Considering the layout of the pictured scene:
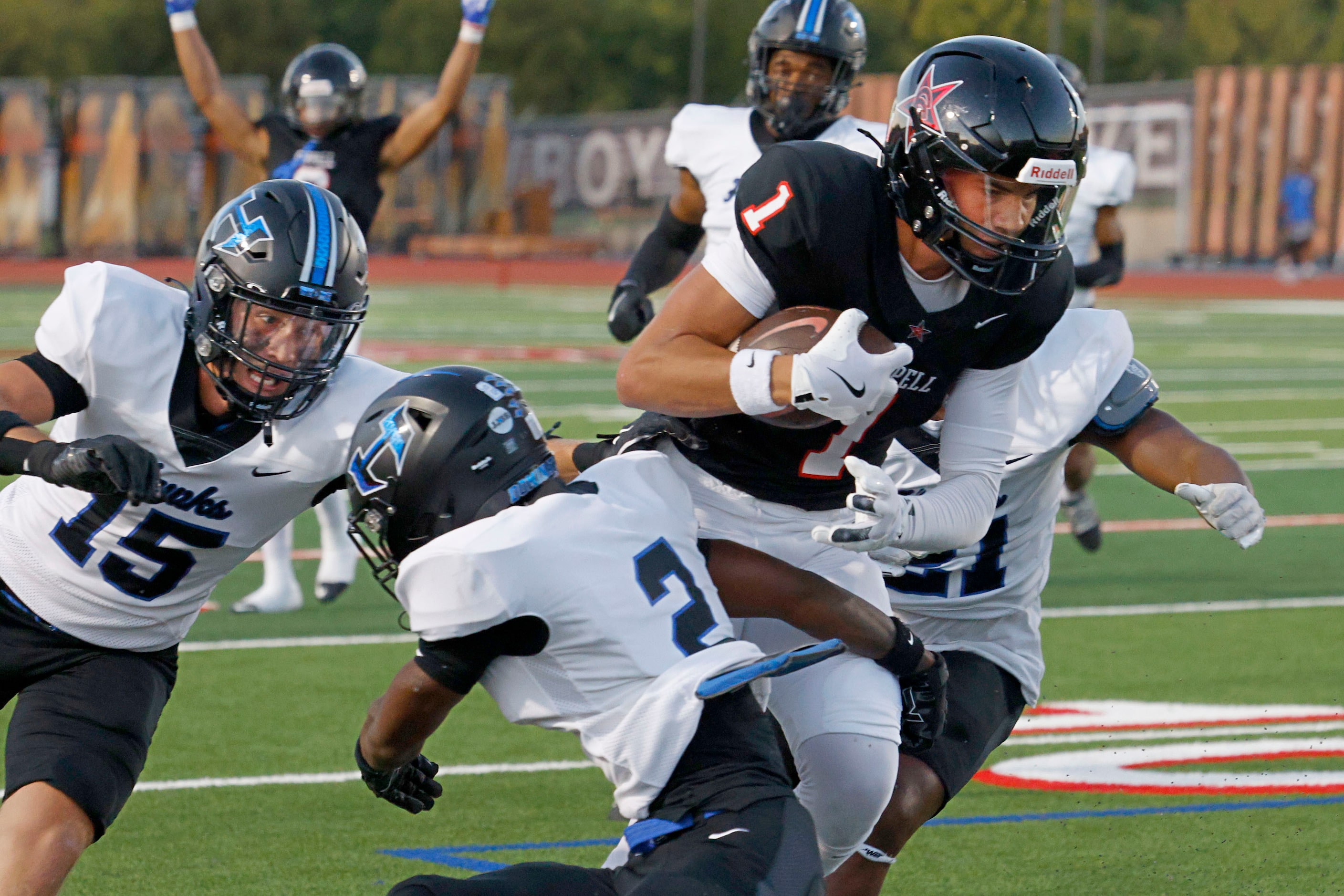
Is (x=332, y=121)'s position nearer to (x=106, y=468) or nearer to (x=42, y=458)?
(x=42, y=458)

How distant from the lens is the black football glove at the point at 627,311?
547 centimetres

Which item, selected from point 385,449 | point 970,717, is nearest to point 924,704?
point 970,717

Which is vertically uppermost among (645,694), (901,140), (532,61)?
(901,140)

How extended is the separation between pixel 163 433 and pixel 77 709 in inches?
21.2

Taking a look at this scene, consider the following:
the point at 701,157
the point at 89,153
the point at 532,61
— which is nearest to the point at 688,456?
the point at 701,157

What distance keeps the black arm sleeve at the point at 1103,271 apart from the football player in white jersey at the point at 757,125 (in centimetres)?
226

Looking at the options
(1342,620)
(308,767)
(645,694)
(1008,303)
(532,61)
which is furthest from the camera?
(532,61)

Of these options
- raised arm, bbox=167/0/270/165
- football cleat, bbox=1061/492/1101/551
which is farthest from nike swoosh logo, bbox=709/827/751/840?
football cleat, bbox=1061/492/1101/551

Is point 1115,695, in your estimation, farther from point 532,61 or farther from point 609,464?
point 532,61

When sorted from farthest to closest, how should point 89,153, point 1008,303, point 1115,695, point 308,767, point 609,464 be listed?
point 89,153 < point 1115,695 < point 308,767 < point 1008,303 < point 609,464

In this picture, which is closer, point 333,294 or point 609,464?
point 609,464

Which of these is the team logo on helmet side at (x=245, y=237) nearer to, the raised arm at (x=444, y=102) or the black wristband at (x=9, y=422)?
the black wristband at (x=9, y=422)

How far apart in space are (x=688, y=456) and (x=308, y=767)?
78.3 inches

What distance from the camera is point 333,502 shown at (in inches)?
280
